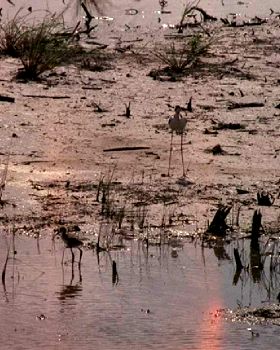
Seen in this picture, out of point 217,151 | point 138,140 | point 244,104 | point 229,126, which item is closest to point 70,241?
point 217,151

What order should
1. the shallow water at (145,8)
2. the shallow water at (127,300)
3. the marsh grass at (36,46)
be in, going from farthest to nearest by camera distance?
the shallow water at (145,8)
the marsh grass at (36,46)
the shallow water at (127,300)

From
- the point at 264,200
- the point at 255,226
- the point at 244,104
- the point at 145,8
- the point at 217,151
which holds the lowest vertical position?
the point at 145,8

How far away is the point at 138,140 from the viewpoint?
9047 millimetres

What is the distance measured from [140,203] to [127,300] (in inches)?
65.3

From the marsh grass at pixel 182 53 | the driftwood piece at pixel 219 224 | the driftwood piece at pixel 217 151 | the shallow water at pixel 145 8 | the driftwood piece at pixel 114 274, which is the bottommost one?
the shallow water at pixel 145 8

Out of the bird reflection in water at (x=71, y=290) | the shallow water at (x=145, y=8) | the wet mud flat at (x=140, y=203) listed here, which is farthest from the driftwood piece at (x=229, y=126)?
the shallow water at (x=145, y=8)

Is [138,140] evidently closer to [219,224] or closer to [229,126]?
[229,126]

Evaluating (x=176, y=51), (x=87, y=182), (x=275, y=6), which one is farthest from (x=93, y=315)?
(x=275, y=6)

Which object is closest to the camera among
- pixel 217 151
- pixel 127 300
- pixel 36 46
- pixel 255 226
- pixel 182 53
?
pixel 127 300

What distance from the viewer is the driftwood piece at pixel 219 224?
274 inches

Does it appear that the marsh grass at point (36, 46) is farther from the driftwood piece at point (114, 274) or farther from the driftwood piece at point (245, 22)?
the driftwood piece at point (114, 274)

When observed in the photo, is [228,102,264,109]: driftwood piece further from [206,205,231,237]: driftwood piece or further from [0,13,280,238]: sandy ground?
[206,205,231,237]: driftwood piece

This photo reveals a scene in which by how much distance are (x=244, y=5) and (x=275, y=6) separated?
36 centimetres

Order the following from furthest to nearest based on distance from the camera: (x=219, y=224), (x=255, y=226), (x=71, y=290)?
(x=219, y=224)
(x=255, y=226)
(x=71, y=290)
